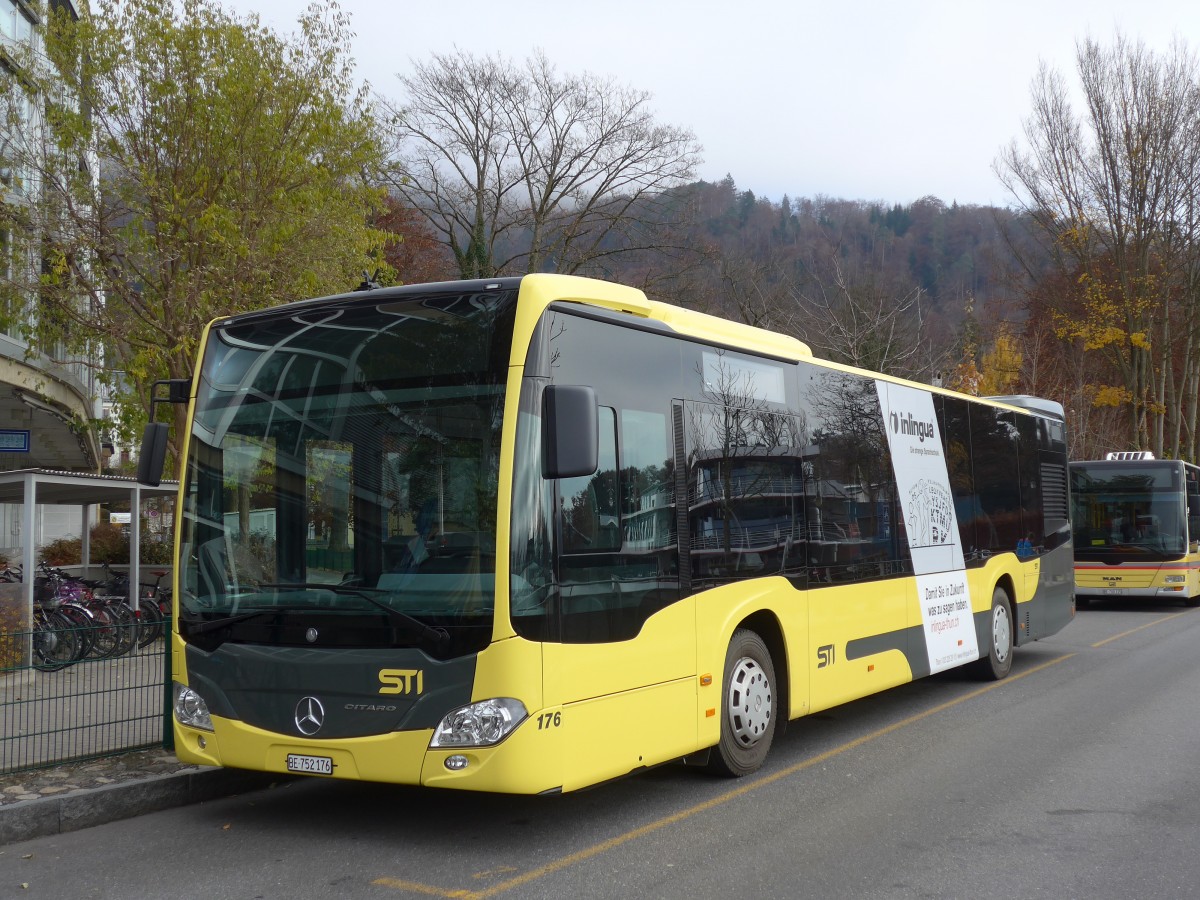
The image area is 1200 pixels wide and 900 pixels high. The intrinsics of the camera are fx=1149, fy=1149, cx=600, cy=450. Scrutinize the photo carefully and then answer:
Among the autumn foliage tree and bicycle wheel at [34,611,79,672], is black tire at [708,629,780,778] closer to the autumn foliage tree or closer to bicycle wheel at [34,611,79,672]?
bicycle wheel at [34,611,79,672]

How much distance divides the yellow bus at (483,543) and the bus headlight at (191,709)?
0.04 feet

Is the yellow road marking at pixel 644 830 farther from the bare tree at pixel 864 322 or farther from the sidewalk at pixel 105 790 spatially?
the bare tree at pixel 864 322

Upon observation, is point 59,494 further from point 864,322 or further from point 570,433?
point 864,322

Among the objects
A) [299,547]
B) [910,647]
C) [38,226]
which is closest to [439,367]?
[299,547]

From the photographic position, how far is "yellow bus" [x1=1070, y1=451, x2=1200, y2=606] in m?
22.7

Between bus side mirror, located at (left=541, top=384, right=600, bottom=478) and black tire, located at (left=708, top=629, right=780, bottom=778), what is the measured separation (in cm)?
236

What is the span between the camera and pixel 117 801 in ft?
23.2

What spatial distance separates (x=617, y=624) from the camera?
648cm

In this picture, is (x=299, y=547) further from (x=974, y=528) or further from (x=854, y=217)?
(x=854, y=217)

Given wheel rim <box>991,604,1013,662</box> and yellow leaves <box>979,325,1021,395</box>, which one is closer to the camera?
wheel rim <box>991,604,1013,662</box>

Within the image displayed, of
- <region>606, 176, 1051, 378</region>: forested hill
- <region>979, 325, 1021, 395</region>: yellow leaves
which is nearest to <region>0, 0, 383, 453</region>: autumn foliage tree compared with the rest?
<region>606, 176, 1051, 378</region>: forested hill

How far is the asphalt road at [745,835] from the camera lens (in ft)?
18.2

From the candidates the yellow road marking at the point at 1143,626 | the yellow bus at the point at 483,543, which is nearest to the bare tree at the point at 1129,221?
the yellow road marking at the point at 1143,626

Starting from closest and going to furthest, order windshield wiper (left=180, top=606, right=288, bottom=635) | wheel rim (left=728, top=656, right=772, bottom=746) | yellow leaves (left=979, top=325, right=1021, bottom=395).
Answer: windshield wiper (left=180, top=606, right=288, bottom=635) < wheel rim (left=728, top=656, right=772, bottom=746) < yellow leaves (left=979, top=325, right=1021, bottom=395)
